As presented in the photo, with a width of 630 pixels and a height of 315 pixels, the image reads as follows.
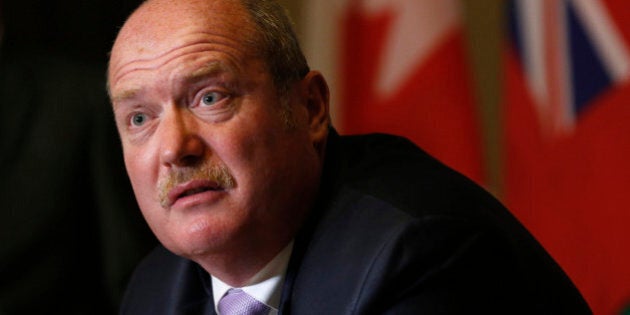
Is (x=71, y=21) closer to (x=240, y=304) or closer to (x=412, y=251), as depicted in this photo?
(x=240, y=304)

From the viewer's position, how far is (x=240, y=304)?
1.65 metres

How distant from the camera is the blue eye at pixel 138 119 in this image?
156 cm

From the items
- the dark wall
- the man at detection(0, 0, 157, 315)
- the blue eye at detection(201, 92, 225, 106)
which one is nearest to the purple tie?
the blue eye at detection(201, 92, 225, 106)

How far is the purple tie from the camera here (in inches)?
64.1

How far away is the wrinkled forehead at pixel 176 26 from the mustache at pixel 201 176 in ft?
0.59

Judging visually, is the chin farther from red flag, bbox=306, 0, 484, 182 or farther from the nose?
red flag, bbox=306, 0, 484, 182

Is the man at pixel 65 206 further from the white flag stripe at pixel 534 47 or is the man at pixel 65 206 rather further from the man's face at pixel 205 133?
the white flag stripe at pixel 534 47

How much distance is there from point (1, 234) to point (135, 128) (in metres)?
Result: 0.98

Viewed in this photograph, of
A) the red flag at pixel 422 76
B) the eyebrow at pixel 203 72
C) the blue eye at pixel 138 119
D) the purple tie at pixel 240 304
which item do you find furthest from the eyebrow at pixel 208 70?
the red flag at pixel 422 76

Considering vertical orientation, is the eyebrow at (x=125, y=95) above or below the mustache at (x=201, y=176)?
above

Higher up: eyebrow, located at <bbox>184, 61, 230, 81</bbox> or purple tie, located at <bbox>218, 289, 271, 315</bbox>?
eyebrow, located at <bbox>184, 61, 230, 81</bbox>

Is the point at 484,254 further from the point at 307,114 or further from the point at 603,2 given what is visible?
the point at 603,2

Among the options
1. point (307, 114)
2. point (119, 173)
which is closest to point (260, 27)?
point (307, 114)

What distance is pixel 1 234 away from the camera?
2.41m
